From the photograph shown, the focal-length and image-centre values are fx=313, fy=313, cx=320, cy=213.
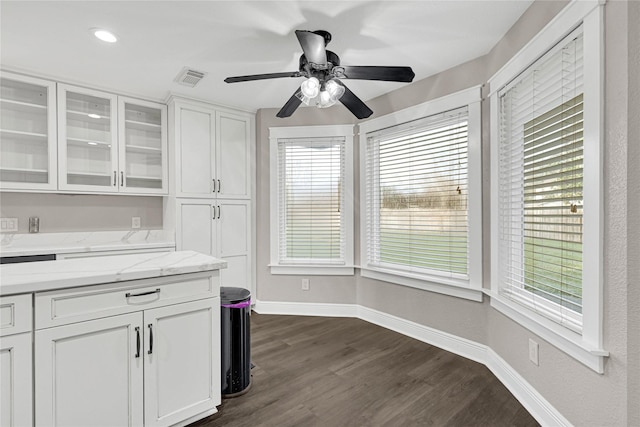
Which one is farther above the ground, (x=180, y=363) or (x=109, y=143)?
(x=109, y=143)

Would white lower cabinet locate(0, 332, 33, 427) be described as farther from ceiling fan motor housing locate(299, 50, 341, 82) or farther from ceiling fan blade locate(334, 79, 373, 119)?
ceiling fan blade locate(334, 79, 373, 119)

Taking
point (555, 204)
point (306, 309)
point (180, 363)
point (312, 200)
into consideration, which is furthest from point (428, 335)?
point (180, 363)

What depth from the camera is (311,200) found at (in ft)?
12.3

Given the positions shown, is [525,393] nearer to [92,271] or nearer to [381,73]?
[381,73]

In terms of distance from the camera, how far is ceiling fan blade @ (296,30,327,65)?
5.87 ft

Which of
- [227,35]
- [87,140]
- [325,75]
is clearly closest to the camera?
[325,75]

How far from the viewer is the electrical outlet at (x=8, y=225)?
114 inches

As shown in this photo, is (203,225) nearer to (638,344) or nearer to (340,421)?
(340,421)

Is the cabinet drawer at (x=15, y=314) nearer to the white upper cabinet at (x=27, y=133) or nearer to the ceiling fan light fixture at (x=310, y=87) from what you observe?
the ceiling fan light fixture at (x=310, y=87)

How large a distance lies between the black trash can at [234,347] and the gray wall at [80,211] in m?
2.07

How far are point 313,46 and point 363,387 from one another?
227cm

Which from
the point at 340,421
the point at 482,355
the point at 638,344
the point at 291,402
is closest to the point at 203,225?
the point at 291,402

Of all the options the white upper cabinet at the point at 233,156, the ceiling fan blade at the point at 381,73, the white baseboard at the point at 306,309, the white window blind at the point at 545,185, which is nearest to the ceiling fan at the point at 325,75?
the ceiling fan blade at the point at 381,73

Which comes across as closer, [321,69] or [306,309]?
[321,69]
